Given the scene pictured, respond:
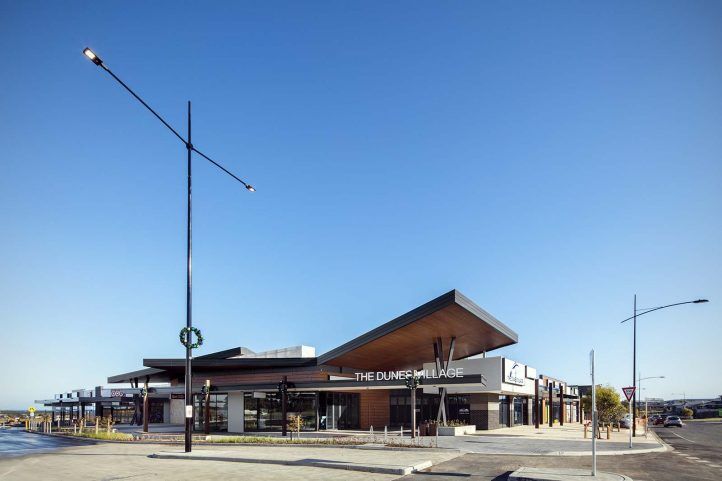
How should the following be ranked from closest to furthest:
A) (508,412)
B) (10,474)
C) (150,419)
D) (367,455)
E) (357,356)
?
(10,474)
(367,455)
(357,356)
(508,412)
(150,419)

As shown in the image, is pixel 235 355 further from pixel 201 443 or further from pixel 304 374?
pixel 201 443

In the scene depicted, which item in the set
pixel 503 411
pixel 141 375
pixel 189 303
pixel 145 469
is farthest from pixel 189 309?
pixel 503 411

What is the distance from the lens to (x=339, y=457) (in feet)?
83.9

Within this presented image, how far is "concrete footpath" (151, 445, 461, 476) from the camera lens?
2231 centimetres

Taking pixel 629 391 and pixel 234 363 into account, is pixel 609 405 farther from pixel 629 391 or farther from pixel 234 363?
pixel 234 363

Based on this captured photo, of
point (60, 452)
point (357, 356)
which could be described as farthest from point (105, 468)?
point (357, 356)

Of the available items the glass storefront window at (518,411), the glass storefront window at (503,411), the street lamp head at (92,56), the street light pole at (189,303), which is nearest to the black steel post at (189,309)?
the street light pole at (189,303)

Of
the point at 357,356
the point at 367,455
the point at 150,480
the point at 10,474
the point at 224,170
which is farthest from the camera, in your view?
the point at 357,356

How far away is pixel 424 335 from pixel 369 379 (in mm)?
4866

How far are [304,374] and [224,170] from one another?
63.7ft

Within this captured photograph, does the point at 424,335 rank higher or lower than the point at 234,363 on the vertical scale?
higher

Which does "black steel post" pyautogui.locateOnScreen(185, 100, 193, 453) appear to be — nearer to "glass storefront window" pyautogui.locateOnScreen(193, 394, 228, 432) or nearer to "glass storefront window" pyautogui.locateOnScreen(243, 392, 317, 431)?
"glass storefront window" pyautogui.locateOnScreen(243, 392, 317, 431)

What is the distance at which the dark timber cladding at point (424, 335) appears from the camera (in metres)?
36.2

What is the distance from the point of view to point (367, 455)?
26.4 metres
